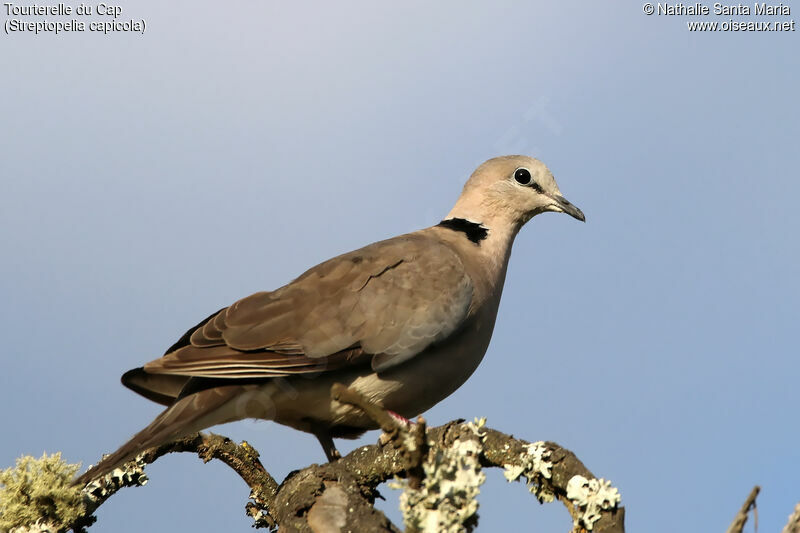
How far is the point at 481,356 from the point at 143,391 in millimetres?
1789

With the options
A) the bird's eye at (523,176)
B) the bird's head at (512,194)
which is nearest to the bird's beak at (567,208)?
the bird's head at (512,194)

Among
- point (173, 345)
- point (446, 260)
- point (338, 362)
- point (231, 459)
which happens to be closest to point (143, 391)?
point (173, 345)

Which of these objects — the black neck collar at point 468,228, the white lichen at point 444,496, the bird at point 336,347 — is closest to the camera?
the white lichen at point 444,496

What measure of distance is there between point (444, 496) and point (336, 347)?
1.86m

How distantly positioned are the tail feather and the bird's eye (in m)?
2.41

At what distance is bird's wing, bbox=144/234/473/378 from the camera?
4.49m

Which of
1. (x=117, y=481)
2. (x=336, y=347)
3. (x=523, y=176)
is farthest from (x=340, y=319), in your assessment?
(x=523, y=176)

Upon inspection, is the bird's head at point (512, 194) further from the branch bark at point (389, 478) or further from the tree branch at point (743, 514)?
the tree branch at point (743, 514)

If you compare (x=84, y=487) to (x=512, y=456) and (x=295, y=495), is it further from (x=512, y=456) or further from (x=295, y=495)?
(x=512, y=456)

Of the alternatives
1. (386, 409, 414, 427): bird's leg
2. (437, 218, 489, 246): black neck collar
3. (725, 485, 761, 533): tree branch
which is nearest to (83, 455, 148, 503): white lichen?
(386, 409, 414, 427): bird's leg

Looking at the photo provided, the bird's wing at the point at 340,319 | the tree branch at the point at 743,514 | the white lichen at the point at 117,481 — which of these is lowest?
the tree branch at the point at 743,514

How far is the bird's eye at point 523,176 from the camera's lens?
5953 millimetres

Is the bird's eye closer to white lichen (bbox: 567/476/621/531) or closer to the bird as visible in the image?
the bird

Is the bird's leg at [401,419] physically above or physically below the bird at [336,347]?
below
